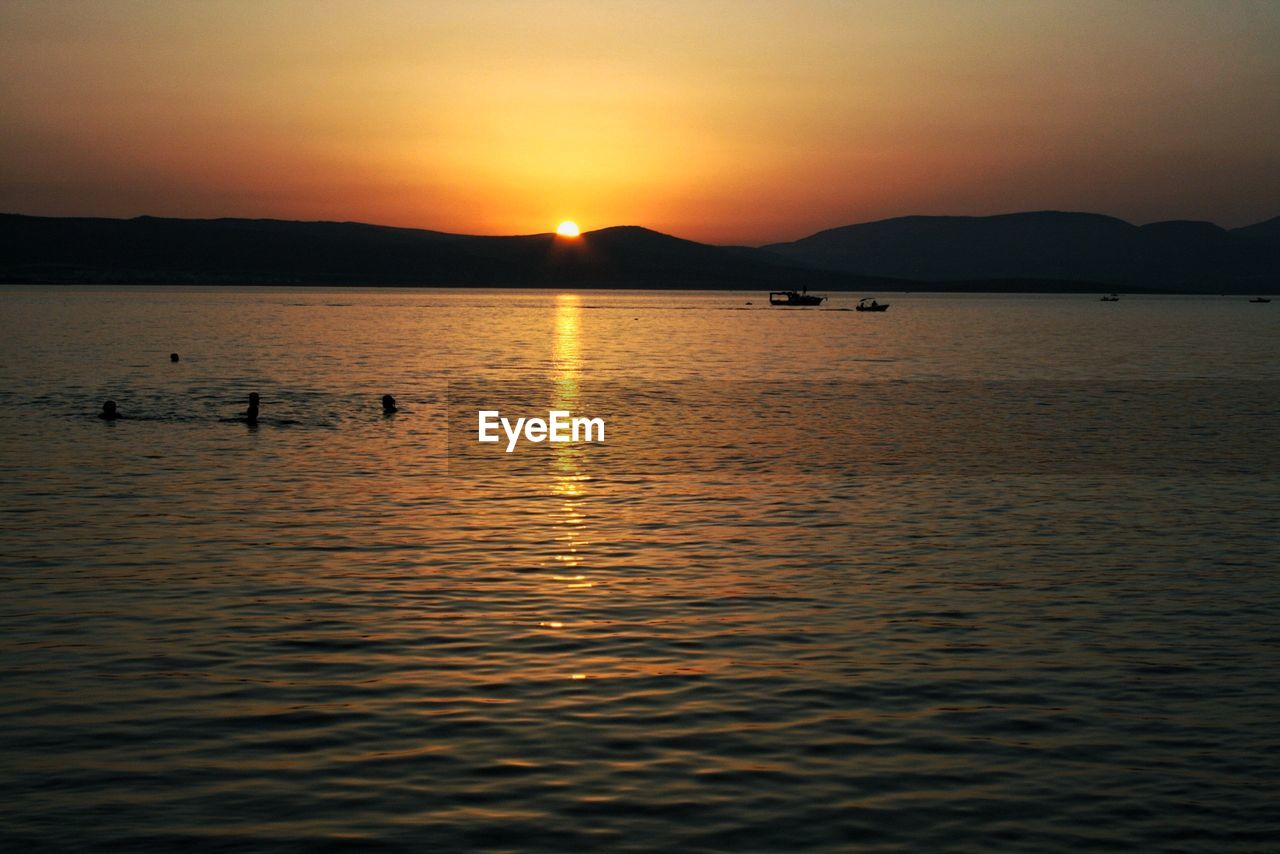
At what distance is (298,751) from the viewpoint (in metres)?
13.6

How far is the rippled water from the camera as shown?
480 inches

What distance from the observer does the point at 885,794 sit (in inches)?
495

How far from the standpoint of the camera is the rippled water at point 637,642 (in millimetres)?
12195

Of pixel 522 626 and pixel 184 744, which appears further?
pixel 522 626

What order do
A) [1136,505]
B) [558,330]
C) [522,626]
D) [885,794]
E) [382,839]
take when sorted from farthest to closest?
[558,330]
[1136,505]
[522,626]
[885,794]
[382,839]

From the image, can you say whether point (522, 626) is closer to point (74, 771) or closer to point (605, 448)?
point (74, 771)

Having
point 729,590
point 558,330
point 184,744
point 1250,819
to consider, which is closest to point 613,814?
point 184,744

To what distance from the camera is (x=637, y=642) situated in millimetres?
17969

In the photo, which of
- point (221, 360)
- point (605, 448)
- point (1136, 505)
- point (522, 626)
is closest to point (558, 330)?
point (221, 360)

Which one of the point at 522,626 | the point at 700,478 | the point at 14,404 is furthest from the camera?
the point at 14,404

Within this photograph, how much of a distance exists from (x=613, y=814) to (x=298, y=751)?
3.70m

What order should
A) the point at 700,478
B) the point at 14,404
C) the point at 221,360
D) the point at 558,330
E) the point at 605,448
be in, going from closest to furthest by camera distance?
the point at 700,478, the point at 605,448, the point at 14,404, the point at 221,360, the point at 558,330

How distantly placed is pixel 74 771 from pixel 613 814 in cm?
551

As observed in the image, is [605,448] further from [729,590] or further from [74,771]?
[74,771]
